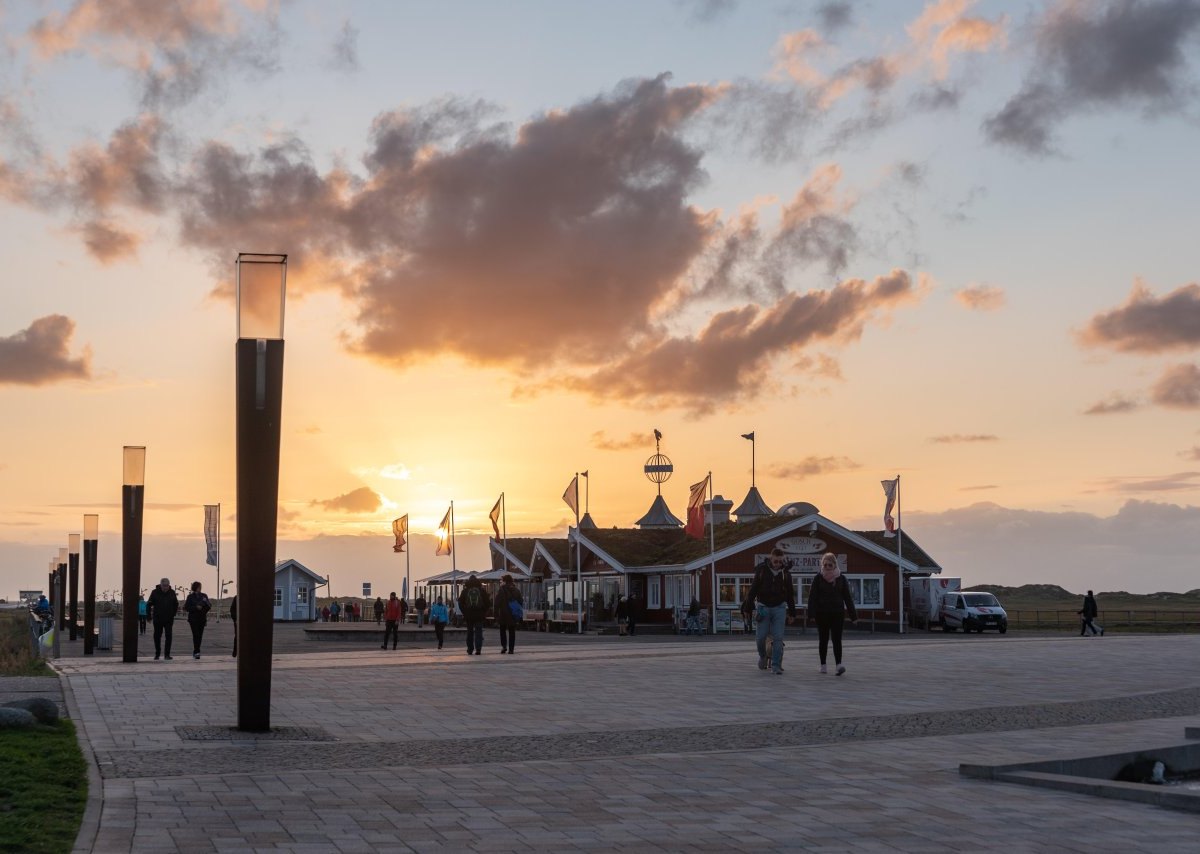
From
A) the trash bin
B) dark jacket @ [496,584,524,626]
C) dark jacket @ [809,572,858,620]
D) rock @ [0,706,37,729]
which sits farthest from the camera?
the trash bin

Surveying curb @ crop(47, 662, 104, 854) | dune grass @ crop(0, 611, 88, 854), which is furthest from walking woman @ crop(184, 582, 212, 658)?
dune grass @ crop(0, 611, 88, 854)

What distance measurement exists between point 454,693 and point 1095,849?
11.6 metres

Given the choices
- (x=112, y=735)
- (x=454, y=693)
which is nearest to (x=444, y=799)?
A: (x=112, y=735)

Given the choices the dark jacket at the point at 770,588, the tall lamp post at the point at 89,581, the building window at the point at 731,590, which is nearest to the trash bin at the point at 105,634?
the tall lamp post at the point at 89,581

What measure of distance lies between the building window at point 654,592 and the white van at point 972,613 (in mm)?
11633

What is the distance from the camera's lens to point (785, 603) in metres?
21.6

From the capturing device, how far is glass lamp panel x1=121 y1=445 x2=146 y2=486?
1061 inches

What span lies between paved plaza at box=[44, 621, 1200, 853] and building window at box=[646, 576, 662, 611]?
37.3m

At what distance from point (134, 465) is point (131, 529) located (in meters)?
1.26

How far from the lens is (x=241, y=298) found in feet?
46.7

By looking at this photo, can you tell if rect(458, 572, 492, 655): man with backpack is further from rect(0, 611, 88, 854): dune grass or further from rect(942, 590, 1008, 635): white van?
rect(942, 590, 1008, 635): white van

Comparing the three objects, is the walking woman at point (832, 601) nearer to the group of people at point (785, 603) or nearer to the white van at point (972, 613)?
Answer: the group of people at point (785, 603)

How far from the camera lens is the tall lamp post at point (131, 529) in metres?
26.6

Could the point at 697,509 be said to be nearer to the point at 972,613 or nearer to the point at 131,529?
the point at 972,613
